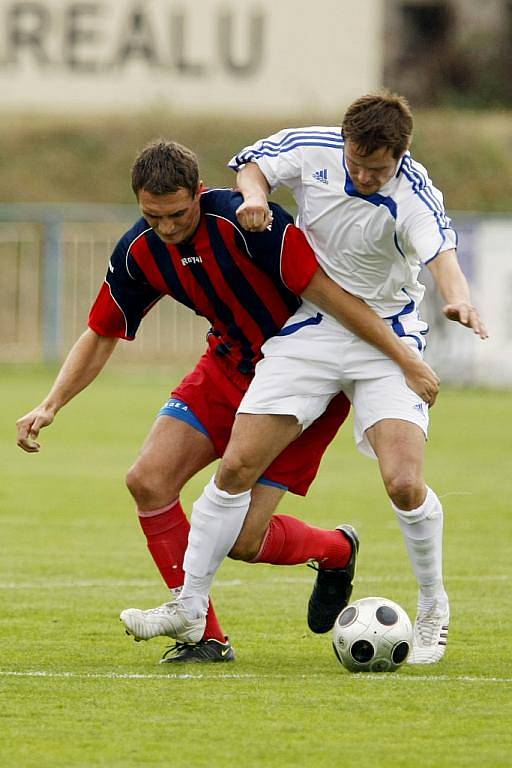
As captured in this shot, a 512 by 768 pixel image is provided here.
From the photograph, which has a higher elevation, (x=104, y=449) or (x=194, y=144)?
(x=104, y=449)

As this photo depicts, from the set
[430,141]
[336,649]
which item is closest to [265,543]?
[336,649]

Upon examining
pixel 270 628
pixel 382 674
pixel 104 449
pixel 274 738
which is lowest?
pixel 104 449

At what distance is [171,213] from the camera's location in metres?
6.26

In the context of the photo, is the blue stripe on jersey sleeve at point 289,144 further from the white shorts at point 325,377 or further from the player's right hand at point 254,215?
the white shorts at point 325,377

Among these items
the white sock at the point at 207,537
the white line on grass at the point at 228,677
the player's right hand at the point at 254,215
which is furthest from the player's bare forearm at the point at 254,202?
the white line on grass at the point at 228,677

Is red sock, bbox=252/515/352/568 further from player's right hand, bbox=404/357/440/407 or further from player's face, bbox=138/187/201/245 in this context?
player's face, bbox=138/187/201/245

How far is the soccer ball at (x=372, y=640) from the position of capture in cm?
634

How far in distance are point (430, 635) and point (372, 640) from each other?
411 millimetres

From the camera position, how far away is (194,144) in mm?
35062

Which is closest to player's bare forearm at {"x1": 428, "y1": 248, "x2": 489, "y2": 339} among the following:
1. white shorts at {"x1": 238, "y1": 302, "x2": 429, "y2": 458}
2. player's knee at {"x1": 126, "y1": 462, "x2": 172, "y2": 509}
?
white shorts at {"x1": 238, "y1": 302, "x2": 429, "y2": 458}

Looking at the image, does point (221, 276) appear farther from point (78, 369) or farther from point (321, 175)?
point (78, 369)

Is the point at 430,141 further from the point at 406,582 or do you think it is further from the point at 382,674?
the point at 382,674

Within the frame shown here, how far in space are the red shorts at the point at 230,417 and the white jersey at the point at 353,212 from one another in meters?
0.56

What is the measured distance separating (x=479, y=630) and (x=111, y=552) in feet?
10.7
